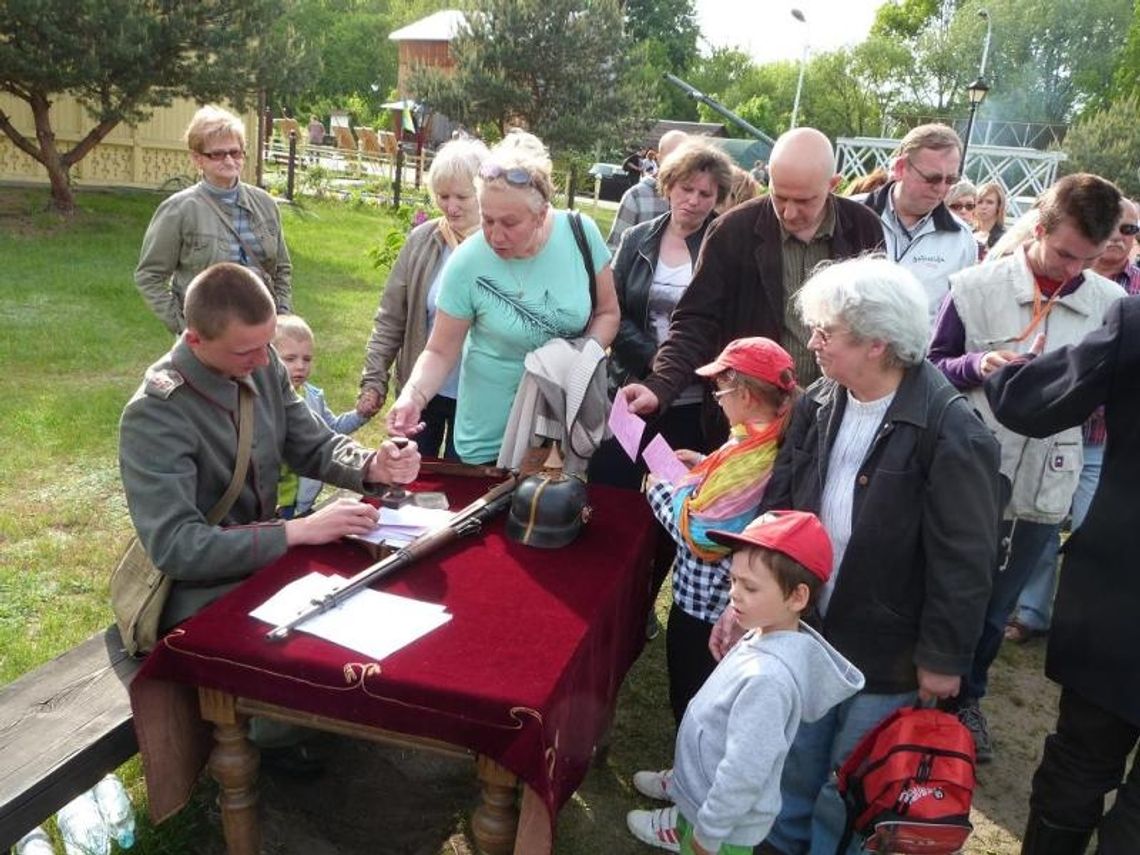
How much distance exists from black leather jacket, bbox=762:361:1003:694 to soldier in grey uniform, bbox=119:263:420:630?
136 cm

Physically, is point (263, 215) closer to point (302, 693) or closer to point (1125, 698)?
point (302, 693)

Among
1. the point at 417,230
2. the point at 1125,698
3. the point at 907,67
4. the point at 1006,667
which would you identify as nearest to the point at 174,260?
the point at 417,230

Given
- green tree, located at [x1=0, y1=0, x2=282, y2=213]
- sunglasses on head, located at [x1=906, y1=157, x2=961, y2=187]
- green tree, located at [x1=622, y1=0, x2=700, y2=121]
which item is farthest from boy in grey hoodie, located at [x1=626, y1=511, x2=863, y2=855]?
green tree, located at [x1=622, y1=0, x2=700, y2=121]

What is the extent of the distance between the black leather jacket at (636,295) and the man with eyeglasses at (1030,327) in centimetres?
111

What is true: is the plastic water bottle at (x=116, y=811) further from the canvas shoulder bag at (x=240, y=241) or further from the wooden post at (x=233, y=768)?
the canvas shoulder bag at (x=240, y=241)

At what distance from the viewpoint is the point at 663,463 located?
286cm

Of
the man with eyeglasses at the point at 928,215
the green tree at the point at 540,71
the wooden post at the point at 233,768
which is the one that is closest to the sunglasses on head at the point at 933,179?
the man with eyeglasses at the point at 928,215

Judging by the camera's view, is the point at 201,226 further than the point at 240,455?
Yes

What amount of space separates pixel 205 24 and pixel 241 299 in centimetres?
1273

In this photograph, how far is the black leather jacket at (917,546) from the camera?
225cm

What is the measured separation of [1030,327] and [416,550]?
216 centimetres

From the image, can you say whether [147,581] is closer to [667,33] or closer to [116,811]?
[116,811]

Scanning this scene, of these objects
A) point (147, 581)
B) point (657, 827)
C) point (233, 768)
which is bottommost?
point (657, 827)

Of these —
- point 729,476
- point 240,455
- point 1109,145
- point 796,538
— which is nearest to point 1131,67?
point 1109,145
